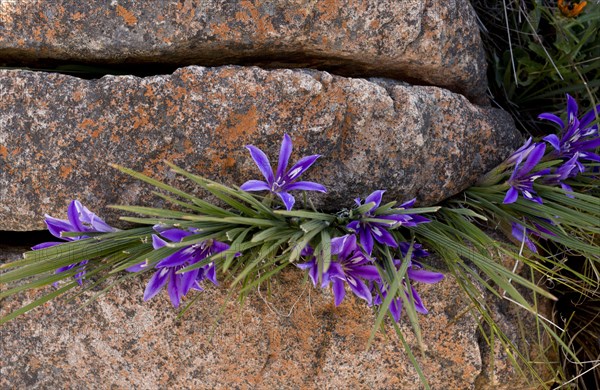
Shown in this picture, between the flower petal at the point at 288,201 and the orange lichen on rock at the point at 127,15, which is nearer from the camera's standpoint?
the flower petal at the point at 288,201

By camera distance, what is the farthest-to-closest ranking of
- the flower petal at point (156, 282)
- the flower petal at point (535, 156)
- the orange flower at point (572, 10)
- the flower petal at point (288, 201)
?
1. the orange flower at point (572, 10)
2. the flower petal at point (535, 156)
3. the flower petal at point (156, 282)
4. the flower petal at point (288, 201)

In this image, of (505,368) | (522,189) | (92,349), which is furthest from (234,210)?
(505,368)

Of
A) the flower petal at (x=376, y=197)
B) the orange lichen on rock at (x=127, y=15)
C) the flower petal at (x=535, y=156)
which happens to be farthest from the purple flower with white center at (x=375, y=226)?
the orange lichen on rock at (x=127, y=15)

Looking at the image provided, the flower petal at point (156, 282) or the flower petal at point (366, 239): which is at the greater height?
the flower petal at point (366, 239)

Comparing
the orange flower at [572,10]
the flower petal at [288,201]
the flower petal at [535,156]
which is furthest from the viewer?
the orange flower at [572,10]

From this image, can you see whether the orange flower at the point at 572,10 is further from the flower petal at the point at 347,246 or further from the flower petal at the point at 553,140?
the flower petal at the point at 347,246

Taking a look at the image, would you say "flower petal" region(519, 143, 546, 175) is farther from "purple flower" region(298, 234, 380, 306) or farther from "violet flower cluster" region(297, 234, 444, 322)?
"purple flower" region(298, 234, 380, 306)

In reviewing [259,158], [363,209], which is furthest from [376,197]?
[259,158]

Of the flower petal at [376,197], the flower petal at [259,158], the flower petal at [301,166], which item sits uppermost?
the flower petal at [259,158]
